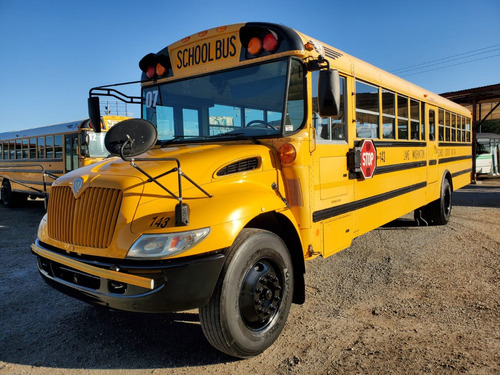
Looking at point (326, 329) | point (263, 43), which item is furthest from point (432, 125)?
point (326, 329)

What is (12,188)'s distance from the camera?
37.9 feet

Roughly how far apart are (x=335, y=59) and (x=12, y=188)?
11505 mm

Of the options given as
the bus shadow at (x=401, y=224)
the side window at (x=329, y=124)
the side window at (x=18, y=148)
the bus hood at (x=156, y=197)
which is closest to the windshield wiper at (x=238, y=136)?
the bus hood at (x=156, y=197)

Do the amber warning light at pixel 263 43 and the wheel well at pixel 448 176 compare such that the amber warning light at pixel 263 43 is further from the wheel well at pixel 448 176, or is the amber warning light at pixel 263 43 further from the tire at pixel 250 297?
the wheel well at pixel 448 176

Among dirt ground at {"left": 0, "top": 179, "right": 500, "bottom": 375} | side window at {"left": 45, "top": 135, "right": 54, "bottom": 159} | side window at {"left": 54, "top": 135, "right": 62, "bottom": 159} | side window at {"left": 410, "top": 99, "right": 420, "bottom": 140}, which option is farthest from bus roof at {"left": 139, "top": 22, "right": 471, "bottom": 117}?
side window at {"left": 45, "top": 135, "right": 54, "bottom": 159}

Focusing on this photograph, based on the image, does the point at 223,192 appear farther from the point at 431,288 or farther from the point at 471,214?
the point at 471,214

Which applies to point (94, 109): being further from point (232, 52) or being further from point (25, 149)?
point (25, 149)

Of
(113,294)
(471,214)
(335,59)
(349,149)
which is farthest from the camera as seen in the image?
(471,214)

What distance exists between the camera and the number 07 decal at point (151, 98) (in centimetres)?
371

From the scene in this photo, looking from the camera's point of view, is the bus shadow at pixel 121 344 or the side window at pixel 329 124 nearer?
the bus shadow at pixel 121 344

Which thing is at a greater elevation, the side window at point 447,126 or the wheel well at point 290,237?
the side window at point 447,126

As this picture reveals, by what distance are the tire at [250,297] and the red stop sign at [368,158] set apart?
1.53 metres

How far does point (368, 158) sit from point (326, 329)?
183 cm

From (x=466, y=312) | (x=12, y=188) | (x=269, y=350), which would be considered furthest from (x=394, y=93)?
(x=12, y=188)
